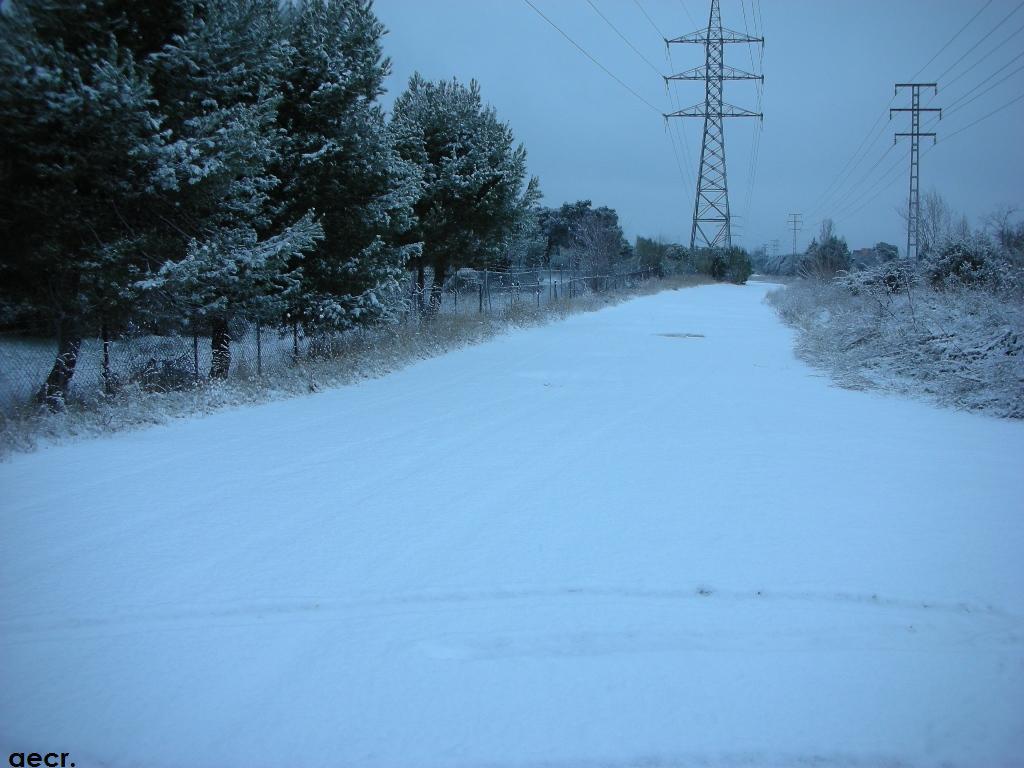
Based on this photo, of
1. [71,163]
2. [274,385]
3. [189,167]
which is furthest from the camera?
[274,385]

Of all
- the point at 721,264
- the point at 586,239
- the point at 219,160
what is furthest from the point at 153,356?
the point at 721,264

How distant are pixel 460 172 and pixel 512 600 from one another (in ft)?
66.9

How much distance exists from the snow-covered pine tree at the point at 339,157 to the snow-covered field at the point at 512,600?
246 inches

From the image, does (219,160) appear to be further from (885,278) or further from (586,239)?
(586,239)

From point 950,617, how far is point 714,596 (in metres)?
1.36

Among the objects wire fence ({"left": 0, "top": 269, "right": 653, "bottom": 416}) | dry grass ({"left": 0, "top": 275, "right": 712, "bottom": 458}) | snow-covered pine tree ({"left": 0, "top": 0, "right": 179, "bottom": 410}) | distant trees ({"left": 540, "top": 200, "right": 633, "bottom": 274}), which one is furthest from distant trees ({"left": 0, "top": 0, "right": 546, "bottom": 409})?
distant trees ({"left": 540, "top": 200, "right": 633, "bottom": 274})

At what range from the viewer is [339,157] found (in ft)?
45.8

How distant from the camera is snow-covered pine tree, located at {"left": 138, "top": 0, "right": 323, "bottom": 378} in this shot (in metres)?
9.88

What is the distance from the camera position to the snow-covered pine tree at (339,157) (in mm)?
13555

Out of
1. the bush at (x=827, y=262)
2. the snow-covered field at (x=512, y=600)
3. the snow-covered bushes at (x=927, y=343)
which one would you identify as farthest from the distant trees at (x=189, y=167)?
the bush at (x=827, y=262)

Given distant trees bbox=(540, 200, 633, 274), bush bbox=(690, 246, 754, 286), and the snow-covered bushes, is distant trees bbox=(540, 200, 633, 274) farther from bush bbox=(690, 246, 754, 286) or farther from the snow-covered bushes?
the snow-covered bushes

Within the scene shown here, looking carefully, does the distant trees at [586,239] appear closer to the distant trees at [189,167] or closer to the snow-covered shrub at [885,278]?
the snow-covered shrub at [885,278]

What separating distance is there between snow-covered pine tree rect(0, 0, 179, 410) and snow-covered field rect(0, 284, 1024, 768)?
9.55 ft

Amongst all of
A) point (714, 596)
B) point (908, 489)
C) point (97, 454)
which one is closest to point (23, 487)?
point (97, 454)
